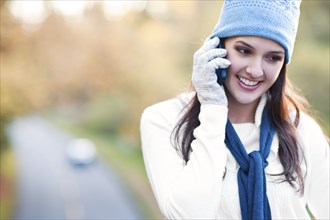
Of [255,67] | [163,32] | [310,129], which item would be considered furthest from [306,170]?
[163,32]

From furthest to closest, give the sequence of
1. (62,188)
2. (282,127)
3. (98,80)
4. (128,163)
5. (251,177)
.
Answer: (98,80) < (128,163) < (62,188) < (282,127) < (251,177)

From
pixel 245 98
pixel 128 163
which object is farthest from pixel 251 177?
pixel 128 163

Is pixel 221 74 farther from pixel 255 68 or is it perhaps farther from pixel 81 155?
pixel 81 155

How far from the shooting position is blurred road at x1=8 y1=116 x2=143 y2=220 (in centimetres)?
1562

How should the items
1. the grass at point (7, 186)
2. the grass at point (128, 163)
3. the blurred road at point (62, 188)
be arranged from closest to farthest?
the grass at point (7, 186) → the blurred road at point (62, 188) → the grass at point (128, 163)

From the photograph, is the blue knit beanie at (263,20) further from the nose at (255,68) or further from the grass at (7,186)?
the grass at (7,186)

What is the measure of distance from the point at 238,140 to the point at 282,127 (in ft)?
0.66

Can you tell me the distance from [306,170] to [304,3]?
33.7ft

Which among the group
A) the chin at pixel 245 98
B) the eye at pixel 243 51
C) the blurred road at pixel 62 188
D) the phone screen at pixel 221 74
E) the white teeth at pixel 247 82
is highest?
the eye at pixel 243 51

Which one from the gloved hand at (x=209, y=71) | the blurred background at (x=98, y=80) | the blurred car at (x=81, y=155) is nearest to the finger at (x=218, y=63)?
the gloved hand at (x=209, y=71)

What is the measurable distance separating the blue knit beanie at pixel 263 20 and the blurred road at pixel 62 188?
13.2 meters

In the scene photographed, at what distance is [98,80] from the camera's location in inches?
1013

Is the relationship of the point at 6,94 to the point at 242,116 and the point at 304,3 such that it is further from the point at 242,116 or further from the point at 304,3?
the point at 242,116

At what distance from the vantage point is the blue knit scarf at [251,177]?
177 centimetres
